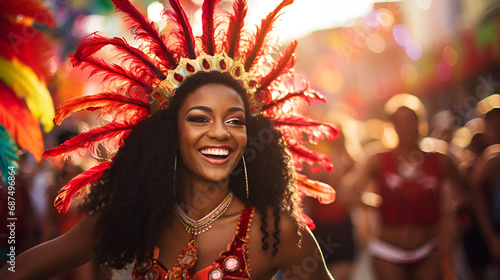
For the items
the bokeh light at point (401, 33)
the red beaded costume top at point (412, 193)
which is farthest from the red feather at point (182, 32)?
the bokeh light at point (401, 33)

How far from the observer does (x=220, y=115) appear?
2.45 metres

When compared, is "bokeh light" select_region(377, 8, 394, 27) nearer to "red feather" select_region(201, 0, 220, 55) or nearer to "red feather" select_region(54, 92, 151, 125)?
"red feather" select_region(201, 0, 220, 55)

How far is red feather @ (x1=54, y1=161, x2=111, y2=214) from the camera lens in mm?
2551

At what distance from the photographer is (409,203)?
15.0 feet

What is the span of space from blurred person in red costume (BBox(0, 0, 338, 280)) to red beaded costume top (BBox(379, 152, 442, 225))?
2026 mm

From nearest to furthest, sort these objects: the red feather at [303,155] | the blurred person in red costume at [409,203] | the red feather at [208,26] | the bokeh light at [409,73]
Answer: the red feather at [208,26] < the red feather at [303,155] < the blurred person in red costume at [409,203] < the bokeh light at [409,73]

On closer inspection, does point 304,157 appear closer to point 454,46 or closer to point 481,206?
point 481,206

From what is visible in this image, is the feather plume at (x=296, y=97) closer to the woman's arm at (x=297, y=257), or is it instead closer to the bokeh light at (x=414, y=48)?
the woman's arm at (x=297, y=257)

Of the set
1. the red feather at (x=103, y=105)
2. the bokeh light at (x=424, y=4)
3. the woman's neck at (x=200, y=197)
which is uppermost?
the red feather at (x=103, y=105)

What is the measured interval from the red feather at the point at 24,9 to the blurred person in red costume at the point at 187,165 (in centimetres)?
57

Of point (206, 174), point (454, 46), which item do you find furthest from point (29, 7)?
point (454, 46)

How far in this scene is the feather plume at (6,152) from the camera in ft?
8.98

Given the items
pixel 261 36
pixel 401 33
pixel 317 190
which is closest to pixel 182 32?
pixel 261 36

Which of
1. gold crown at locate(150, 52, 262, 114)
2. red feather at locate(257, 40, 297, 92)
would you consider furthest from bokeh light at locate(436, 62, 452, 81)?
gold crown at locate(150, 52, 262, 114)
